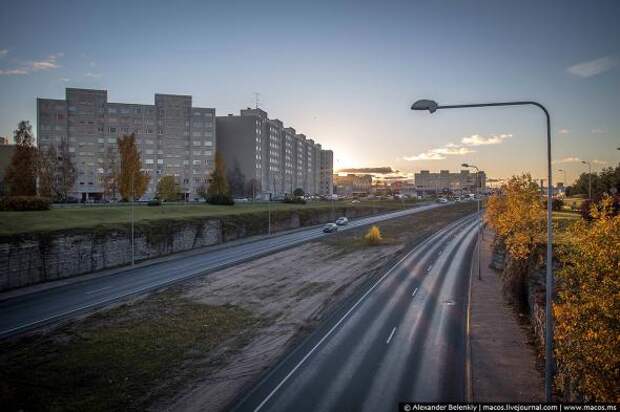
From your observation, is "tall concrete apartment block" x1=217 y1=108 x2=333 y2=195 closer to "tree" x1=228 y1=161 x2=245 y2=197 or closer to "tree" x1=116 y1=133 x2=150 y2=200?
"tree" x1=228 y1=161 x2=245 y2=197

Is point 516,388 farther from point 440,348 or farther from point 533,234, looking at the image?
point 533,234

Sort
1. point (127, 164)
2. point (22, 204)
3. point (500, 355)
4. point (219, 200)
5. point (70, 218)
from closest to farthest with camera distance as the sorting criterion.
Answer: point (500, 355) → point (70, 218) → point (22, 204) → point (127, 164) → point (219, 200)

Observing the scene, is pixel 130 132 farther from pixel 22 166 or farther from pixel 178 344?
pixel 178 344

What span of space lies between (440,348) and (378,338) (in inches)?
128

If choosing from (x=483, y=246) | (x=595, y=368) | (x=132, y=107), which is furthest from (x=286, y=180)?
(x=595, y=368)

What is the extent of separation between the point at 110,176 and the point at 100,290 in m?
62.7

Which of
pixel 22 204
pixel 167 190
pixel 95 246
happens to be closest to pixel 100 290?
pixel 95 246

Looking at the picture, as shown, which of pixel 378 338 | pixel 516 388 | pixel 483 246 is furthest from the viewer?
pixel 483 246

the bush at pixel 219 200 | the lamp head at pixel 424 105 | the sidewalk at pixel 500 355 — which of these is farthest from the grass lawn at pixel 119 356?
the bush at pixel 219 200

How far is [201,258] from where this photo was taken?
4622cm

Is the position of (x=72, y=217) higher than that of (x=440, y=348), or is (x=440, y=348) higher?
(x=72, y=217)

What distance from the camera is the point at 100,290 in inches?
1245

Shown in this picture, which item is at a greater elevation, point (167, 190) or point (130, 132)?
point (130, 132)

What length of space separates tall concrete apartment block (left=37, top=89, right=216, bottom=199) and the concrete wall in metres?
69.0
